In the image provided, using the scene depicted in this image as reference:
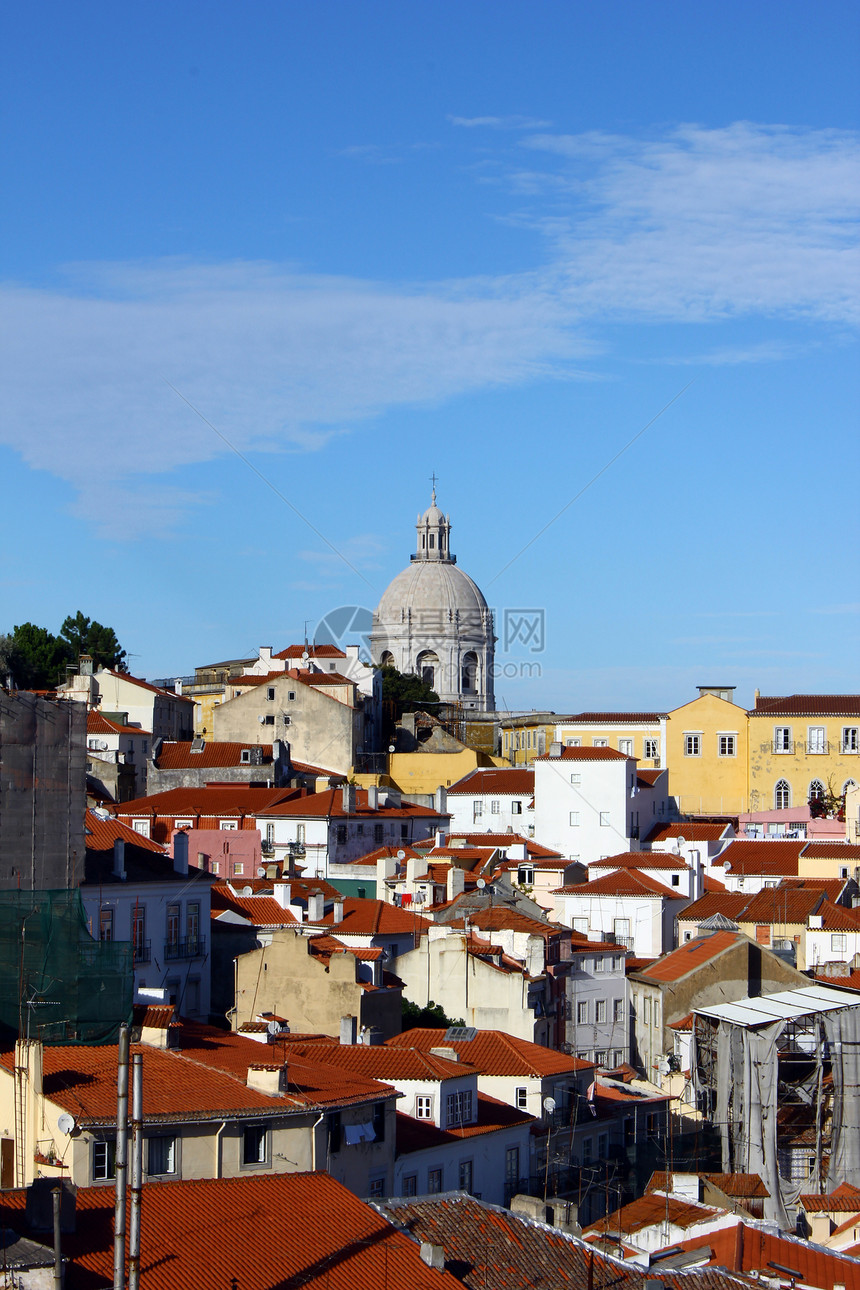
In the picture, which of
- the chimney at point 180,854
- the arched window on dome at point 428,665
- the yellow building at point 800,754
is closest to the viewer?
the chimney at point 180,854

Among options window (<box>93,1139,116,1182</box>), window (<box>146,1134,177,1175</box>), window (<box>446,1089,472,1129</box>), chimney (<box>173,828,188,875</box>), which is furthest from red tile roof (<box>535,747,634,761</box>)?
window (<box>93,1139,116,1182</box>)

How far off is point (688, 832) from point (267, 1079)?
44.8 metres

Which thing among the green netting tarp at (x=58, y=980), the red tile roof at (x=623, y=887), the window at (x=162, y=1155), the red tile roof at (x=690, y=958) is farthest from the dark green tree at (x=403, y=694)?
the window at (x=162, y=1155)

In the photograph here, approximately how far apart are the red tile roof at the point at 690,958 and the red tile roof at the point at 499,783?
88.3 ft

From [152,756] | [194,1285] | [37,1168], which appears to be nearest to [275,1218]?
[194,1285]

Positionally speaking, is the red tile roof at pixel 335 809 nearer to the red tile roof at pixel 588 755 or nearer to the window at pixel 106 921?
the red tile roof at pixel 588 755

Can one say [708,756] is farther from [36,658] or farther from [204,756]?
[36,658]

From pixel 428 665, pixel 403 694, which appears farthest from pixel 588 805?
pixel 428 665

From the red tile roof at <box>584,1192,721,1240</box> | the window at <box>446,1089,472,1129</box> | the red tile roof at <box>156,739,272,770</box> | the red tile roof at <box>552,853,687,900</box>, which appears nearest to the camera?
the red tile roof at <box>584,1192,721,1240</box>

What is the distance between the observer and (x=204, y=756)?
2630 inches

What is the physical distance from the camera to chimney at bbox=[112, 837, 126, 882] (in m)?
32.0

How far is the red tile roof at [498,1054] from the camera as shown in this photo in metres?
27.7

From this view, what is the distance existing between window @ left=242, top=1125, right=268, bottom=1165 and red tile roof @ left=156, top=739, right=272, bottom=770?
45208 mm

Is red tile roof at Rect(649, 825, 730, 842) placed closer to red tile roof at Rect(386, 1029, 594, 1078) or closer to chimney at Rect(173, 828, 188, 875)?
chimney at Rect(173, 828, 188, 875)
